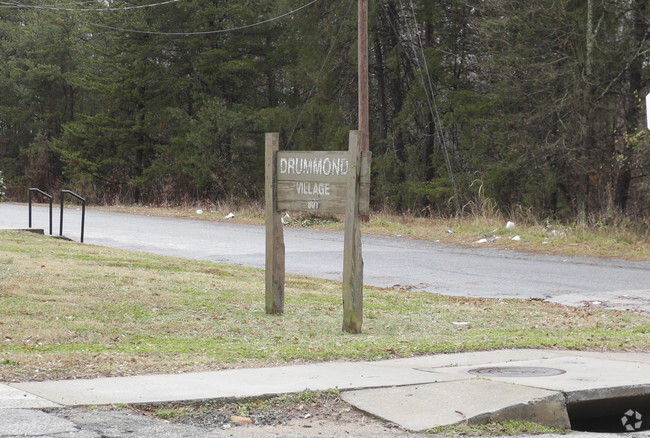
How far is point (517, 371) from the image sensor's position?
283 inches

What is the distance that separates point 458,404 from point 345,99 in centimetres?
3039

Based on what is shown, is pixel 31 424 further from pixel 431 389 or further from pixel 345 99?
pixel 345 99

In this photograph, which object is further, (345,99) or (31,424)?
(345,99)

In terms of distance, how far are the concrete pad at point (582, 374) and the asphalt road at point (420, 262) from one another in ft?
14.7

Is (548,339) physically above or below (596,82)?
below

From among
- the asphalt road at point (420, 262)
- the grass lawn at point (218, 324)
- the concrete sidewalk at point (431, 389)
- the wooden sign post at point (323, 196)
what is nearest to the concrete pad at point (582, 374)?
the concrete sidewalk at point (431, 389)

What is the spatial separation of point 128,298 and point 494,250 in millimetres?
11148

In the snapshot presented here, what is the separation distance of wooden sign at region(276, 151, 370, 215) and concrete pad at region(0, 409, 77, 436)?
4.72 metres

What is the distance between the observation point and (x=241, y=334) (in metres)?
9.24

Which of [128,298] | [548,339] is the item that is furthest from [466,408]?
[128,298]

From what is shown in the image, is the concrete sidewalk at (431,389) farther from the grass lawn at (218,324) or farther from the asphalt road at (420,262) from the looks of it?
the asphalt road at (420,262)

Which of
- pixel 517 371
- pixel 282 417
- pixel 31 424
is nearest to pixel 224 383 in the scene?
pixel 282 417

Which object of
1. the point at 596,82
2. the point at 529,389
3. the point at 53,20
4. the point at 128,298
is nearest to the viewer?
the point at 529,389

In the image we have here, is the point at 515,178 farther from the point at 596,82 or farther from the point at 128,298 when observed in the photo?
the point at 128,298
